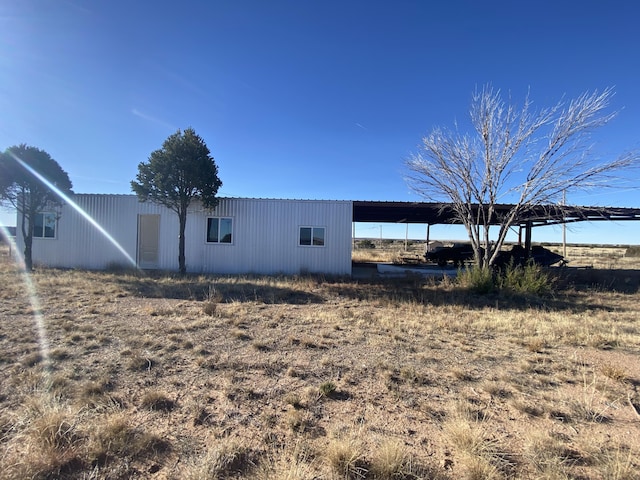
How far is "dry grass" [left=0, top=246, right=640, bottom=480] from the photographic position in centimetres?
260

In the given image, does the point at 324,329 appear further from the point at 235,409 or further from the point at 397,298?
the point at 397,298

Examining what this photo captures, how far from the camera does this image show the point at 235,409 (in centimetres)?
341

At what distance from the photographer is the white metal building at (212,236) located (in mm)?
15102

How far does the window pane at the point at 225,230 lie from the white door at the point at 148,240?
10.2 feet

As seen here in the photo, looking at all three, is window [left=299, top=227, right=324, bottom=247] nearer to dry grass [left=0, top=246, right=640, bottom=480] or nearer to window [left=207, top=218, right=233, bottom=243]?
window [left=207, top=218, right=233, bottom=243]

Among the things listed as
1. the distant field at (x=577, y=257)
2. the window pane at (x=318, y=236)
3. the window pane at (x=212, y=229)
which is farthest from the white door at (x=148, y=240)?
the distant field at (x=577, y=257)

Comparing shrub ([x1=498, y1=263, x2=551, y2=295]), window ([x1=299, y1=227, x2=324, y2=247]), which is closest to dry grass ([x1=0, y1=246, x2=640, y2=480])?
shrub ([x1=498, y1=263, x2=551, y2=295])

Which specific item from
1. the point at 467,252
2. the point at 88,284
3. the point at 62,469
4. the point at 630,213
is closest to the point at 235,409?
the point at 62,469

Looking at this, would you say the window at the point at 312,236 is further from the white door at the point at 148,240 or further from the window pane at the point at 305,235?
the white door at the point at 148,240

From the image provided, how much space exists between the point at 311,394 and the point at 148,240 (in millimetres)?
14830

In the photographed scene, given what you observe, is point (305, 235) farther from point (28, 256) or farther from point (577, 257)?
point (577, 257)

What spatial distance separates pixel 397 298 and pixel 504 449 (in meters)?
7.24

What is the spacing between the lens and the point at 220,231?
50.3 feet

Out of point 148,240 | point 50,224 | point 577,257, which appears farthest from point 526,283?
point 577,257
